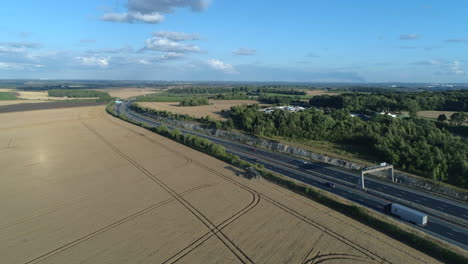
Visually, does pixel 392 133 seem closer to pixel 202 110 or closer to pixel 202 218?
pixel 202 218

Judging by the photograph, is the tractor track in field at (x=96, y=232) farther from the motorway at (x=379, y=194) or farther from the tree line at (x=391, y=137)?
the tree line at (x=391, y=137)

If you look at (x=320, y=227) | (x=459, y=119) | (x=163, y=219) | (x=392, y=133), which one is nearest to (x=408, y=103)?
(x=459, y=119)

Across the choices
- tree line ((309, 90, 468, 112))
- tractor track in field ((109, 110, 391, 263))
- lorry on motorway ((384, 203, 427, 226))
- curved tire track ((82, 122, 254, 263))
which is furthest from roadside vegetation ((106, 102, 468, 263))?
tree line ((309, 90, 468, 112))

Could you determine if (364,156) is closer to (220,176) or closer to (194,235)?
(220,176)

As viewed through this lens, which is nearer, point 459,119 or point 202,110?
point 459,119

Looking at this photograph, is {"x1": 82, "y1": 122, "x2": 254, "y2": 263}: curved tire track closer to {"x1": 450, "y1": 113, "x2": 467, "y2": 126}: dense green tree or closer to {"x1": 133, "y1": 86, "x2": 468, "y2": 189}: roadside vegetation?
{"x1": 133, "y1": 86, "x2": 468, "y2": 189}: roadside vegetation

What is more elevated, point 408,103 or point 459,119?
point 408,103

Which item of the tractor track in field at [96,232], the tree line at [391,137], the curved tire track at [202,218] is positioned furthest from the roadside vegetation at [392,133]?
the tractor track in field at [96,232]
